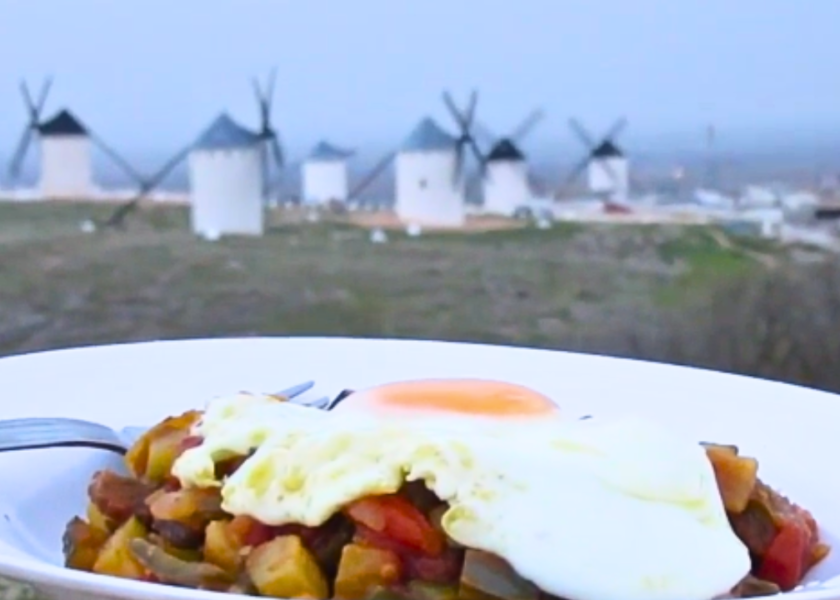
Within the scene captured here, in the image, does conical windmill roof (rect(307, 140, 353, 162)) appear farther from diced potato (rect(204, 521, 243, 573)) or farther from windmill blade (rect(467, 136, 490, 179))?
diced potato (rect(204, 521, 243, 573))

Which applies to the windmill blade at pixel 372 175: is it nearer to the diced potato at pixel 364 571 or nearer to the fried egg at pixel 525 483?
the fried egg at pixel 525 483

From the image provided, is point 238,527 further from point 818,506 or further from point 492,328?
point 492,328

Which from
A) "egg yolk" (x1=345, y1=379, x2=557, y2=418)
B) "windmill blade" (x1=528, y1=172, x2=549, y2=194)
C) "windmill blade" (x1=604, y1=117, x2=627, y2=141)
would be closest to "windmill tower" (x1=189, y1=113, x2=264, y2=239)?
"windmill blade" (x1=528, y1=172, x2=549, y2=194)

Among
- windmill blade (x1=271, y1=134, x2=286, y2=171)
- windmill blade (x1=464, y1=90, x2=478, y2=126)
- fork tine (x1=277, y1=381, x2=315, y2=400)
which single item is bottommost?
fork tine (x1=277, y1=381, x2=315, y2=400)

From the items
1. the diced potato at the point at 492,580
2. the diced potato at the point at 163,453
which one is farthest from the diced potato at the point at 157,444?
the diced potato at the point at 492,580

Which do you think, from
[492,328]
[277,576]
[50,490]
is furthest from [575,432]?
[492,328]

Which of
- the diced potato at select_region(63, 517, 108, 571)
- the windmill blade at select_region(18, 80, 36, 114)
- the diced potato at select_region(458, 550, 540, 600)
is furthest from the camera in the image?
the windmill blade at select_region(18, 80, 36, 114)
